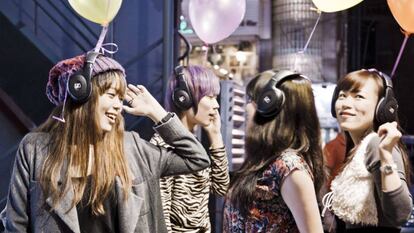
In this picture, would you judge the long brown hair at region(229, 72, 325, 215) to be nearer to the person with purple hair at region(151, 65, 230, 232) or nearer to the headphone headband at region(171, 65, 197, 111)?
the person with purple hair at region(151, 65, 230, 232)

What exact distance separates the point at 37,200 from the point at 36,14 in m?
3.65

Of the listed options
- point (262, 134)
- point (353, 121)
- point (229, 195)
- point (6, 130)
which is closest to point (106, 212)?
point (229, 195)

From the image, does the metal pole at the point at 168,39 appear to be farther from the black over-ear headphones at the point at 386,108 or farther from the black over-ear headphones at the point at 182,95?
the black over-ear headphones at the point at 386,108

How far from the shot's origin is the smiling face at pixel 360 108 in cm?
213

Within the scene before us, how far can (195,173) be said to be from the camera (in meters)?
2.40

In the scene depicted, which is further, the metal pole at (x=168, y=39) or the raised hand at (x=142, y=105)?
the metal pole at (x=168, y=39)

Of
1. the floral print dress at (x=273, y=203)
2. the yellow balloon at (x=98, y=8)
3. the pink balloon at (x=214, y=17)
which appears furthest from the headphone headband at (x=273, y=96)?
the pink balloon at (x=214, y=17)

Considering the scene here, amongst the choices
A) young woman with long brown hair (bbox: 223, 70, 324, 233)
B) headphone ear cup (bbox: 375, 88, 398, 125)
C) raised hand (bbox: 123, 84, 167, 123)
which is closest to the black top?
raised hand (bbox: 123, 84, 167, 123)

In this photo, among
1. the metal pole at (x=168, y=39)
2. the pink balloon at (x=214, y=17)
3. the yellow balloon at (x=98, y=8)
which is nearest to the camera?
the yellow balloon at (x=98, y=8)

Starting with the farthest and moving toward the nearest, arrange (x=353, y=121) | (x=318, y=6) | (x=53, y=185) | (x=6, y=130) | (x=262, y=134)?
(x=6, y=130) < (x=318, y=6) < (x=353, y=121) < (x=262, y=134) < (x=53, y=185)

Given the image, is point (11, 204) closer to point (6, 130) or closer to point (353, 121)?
point (353, 121)

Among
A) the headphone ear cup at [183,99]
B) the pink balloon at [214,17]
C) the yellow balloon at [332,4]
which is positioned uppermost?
the yellow balloon at [332,4]

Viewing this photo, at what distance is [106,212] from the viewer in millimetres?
1771

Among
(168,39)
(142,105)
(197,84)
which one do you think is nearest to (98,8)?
(197,84)
